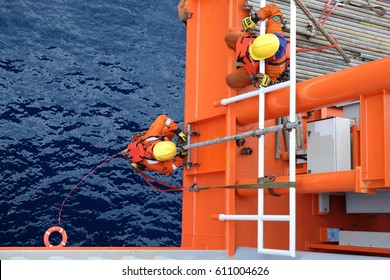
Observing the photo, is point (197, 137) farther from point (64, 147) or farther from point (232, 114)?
point (64, 147)

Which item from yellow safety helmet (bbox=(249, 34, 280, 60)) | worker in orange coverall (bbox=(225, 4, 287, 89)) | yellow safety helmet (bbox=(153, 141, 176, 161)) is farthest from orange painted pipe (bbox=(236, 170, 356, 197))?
yellow safety helmet (bbox=(153, 141, 176, 161))

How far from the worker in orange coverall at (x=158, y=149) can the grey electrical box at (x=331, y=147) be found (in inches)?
66.3

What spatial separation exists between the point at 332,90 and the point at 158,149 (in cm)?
227

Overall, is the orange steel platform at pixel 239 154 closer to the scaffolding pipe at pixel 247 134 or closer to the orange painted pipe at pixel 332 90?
the orange painted pipe at pixel 332 90

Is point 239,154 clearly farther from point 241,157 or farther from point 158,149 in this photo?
point 158,149

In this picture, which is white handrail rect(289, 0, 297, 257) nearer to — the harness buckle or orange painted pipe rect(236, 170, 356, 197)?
orange painted pipe rect(236, 170, 356, 197)

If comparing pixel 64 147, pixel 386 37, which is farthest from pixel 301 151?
pixel 64 147

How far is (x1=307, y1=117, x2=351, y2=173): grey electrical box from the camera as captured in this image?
5.25 m

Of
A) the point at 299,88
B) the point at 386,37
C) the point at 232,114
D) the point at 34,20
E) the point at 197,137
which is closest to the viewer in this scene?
the point at 299,88

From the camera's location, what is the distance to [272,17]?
223 inches

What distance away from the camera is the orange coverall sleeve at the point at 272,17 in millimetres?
5582

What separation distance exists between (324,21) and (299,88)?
2101 millimetres

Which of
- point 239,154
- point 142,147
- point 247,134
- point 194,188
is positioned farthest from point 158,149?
point 247,134

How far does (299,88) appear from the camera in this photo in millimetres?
5145
